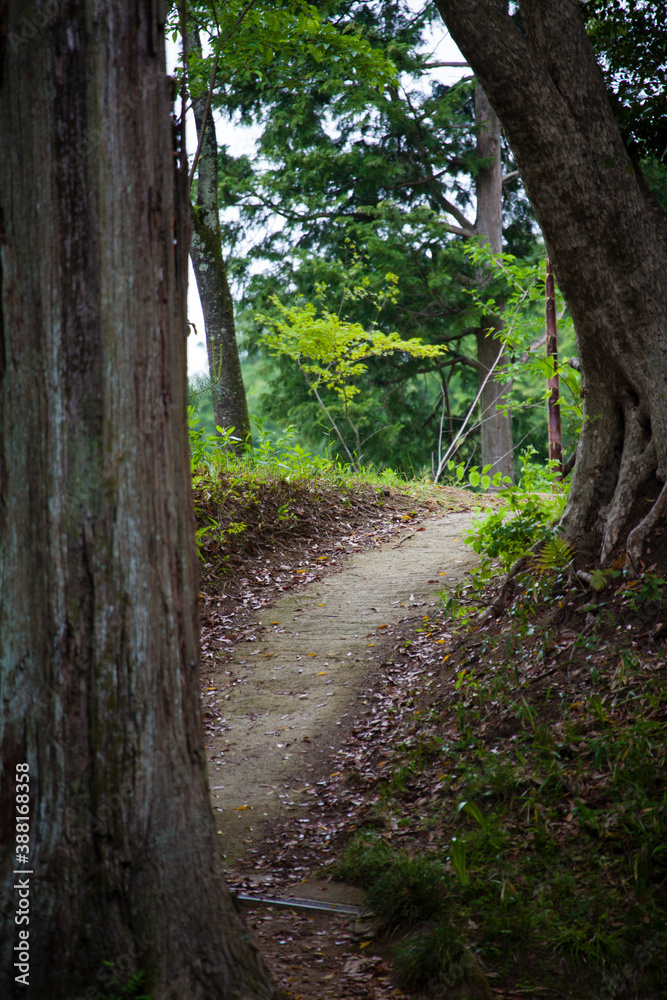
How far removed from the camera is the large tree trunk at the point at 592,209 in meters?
4.18

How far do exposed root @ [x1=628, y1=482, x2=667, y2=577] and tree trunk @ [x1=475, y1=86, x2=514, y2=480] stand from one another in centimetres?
870

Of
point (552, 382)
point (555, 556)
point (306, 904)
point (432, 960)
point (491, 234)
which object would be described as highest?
point (491, 234)

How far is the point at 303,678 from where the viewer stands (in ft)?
17.9

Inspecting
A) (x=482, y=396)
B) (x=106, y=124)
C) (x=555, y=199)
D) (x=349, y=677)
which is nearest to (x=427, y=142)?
(x=482, y=396)

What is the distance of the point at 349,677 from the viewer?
210 inches

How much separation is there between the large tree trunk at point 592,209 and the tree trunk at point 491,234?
8.46 metres

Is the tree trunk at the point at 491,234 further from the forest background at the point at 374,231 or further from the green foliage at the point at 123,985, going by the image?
the green foliage at the point at 123,985

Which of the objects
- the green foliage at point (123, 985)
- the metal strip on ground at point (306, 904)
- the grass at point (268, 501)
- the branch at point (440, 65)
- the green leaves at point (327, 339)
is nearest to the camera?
the green foliage at point (123, 985)

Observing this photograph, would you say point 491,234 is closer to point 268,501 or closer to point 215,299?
point 215,299

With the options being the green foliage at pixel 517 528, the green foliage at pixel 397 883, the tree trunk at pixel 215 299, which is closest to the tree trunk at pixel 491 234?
the tree trunk at pixel 215 299

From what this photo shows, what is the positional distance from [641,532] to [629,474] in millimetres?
430

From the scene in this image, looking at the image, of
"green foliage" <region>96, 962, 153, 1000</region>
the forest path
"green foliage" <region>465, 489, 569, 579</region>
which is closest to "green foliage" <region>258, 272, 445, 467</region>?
the forest path

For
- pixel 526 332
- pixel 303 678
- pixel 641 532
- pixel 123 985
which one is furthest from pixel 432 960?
pixel 526 332

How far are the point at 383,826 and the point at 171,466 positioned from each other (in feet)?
7.70
